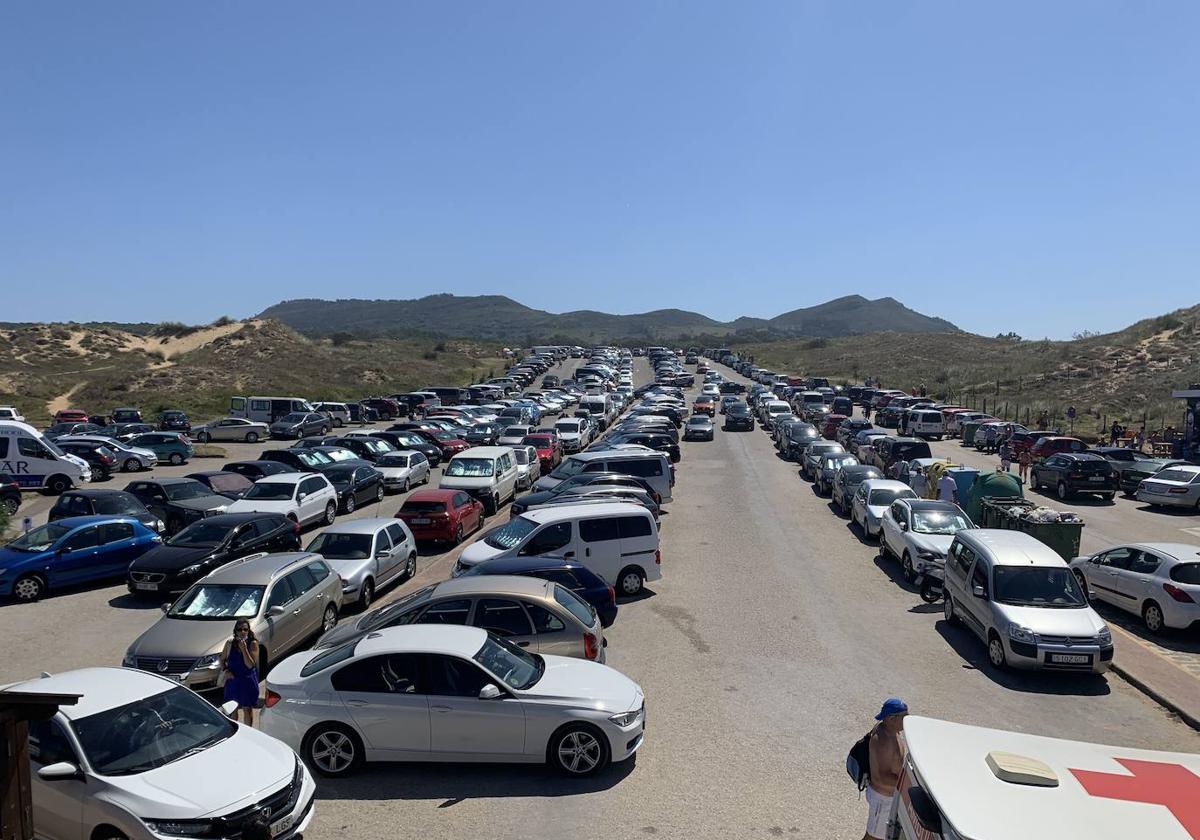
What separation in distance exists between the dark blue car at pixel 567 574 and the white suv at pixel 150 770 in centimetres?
577

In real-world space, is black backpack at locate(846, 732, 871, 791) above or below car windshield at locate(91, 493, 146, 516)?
above

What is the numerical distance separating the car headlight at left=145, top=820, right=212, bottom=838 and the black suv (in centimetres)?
1018

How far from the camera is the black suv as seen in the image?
51.0ft

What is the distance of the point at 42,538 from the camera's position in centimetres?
1652

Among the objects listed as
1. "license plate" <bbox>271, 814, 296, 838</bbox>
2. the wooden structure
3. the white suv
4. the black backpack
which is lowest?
"license plate" <bbox>271, 814, 296, 838</bbox>

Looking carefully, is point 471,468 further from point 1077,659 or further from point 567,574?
point 1077,659

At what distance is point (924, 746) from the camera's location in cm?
464

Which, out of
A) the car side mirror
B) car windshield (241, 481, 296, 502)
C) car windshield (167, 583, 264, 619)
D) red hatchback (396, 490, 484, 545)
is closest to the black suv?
red hatchback (396, 490, 484, 545)

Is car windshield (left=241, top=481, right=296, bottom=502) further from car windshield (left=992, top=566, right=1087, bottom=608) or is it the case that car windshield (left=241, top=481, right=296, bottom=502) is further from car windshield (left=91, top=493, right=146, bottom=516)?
car windshield (left=992, top=566, right=1087, bottom=608)

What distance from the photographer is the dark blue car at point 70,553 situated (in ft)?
51.7

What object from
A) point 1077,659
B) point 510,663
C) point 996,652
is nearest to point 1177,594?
point 1077,659

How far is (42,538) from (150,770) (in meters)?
12.3

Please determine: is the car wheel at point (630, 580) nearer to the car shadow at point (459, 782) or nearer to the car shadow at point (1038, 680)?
the car shadow at point (1038, 680)

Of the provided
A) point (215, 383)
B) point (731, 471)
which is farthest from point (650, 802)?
point (215, 383)
